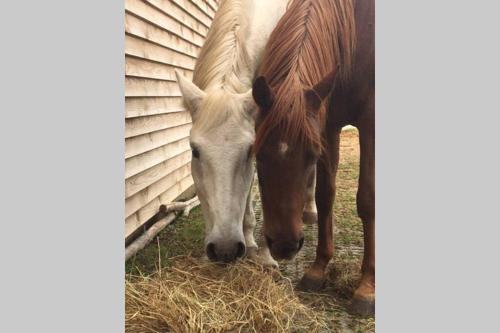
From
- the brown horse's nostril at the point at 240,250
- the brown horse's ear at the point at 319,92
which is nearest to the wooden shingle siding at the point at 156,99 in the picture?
the brown horse's nostril at the point at 240,250

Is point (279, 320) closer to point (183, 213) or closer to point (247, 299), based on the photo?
point (247, 299)

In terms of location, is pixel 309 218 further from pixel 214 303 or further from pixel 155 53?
pixel 155 53

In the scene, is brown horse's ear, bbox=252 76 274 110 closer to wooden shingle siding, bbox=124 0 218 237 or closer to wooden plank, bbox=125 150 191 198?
wooden shingle siding, bbox=124 0 218 237

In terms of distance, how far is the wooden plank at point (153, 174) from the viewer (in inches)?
94.7

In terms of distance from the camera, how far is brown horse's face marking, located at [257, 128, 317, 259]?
5.94 ft

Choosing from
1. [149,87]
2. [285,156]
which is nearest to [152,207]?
[149,87]

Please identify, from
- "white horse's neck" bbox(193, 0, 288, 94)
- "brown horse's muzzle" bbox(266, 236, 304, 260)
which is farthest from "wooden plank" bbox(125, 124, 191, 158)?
"brown horse's muzzle" bbox(266, 236, 304, 260)

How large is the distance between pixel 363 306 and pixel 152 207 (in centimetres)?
145

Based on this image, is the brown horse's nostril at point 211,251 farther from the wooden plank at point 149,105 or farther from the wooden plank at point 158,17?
the wooden plank at point 158,17

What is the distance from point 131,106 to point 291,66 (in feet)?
2.97

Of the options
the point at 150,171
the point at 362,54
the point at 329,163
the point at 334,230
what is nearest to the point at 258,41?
the point at 362,54

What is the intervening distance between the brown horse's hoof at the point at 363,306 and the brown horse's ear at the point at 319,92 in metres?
0.98

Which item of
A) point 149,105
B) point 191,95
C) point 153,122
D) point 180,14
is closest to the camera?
point 191,95

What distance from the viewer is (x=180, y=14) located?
314 centimetres
